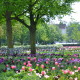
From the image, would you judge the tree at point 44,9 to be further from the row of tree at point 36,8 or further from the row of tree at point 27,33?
the row of tree at point 27,33

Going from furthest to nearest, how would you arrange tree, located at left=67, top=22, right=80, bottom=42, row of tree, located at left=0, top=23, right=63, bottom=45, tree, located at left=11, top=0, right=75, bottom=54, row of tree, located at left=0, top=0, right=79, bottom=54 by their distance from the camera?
row of tree, located at left=0, top=23, right=63, bottom=45 < tree, located at left=67, top=22, right=80, bottom=42 < tree, located at left=11, top=0, right=75, bottom=54 < row of tree, located at left=0, top=0, right=79, bottom=54

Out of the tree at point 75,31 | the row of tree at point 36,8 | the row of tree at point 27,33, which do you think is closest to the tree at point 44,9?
the row of tree at point 36,8

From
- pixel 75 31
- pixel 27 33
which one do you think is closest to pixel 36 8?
pixel 27 33

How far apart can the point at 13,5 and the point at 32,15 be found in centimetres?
234

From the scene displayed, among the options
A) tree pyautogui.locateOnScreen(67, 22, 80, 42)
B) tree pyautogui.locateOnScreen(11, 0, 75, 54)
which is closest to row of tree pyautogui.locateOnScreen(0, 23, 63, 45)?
tree pyautogui.locateOnScreen(11, 0, 75, 54)

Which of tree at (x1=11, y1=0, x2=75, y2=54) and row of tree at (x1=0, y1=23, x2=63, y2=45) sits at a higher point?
tree at (x1=11, y1=0, x2=75, y2=54)

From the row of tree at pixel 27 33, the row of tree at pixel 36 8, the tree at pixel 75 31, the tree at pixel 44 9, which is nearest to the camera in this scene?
the row of tree at pixel 36 8

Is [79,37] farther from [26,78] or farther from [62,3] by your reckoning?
[26,78]

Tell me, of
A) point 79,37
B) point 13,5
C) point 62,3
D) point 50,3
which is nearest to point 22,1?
point 13,5

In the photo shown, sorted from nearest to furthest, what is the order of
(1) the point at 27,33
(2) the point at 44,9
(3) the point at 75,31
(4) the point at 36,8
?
(2) the point at 44,9, (4) the point at 36,8, (1) the point at 27,33, (3) the point at 75,31

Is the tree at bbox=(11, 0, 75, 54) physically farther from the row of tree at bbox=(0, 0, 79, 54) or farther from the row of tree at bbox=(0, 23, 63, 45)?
the row of tree at bbox=(0, 23, 63, 45)

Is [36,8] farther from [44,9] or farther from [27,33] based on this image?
[27,33]

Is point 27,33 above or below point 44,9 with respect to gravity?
below

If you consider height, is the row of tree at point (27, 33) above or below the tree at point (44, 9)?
below
